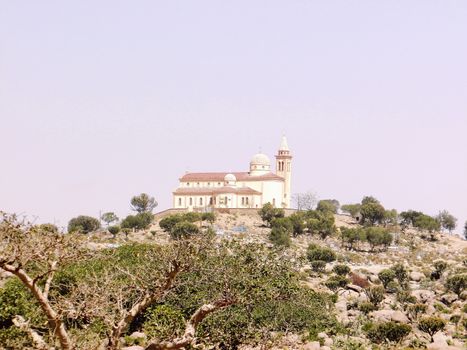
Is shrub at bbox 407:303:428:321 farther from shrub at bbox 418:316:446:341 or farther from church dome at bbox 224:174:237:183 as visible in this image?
church dome at bbox 224:174:237:183

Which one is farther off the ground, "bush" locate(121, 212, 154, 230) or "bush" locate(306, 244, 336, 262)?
"bush" locate(121, 212, 154, 230)

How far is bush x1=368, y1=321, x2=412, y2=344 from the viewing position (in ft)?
170

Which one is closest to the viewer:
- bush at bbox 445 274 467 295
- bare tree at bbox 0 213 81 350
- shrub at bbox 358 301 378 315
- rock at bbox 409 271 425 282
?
bare tree at bbox 0 213 81 350

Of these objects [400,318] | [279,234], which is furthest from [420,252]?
[400,318]

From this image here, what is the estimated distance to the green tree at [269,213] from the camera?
12688 cm

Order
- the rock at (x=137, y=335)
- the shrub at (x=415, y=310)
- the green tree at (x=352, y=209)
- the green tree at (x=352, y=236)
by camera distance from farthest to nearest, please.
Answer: the green tree at (x=352, y=209), the green tree at (x=352, y=236), the shrub at (x=415, y=310), the rock at (x=137, y=335)

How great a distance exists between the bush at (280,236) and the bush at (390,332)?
179 ft

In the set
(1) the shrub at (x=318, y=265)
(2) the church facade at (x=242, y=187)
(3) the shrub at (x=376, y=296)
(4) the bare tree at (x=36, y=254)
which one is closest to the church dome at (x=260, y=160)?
(2) the church facade at (x=242, y=187)

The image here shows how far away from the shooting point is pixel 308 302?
4831 centimetres

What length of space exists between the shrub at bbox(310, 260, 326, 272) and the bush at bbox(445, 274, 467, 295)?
17728mm

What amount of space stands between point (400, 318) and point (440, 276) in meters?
36.3

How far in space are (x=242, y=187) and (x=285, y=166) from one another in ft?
28.4

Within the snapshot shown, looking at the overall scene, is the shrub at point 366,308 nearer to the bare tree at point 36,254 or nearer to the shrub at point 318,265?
the shrub at point 318,265

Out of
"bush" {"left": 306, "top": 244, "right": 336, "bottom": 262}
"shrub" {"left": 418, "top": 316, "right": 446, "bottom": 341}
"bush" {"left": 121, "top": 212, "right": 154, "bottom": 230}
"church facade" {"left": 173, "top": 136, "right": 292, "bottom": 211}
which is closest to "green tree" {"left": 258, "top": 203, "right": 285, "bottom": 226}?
"church facade" {"left": 173, "top": 136, "right": 292, "bottom": 211}
